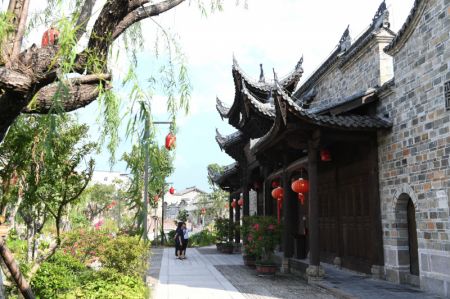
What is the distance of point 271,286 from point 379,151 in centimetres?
349

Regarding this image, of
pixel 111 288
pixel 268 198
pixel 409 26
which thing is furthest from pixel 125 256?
pixel 268 198

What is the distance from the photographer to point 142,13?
3.86 meters

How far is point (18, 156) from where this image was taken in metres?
5.22

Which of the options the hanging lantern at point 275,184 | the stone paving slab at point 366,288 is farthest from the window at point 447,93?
the hanging lantern at point 275,184

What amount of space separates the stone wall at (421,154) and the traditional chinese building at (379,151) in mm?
17

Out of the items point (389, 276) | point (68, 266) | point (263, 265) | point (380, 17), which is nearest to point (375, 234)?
point (389, 276)

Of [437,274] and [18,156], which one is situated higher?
[18,156]

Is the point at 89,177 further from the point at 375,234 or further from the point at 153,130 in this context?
the point at 375,234

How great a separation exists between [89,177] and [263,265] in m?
4.80

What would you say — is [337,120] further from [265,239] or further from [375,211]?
[265,239]

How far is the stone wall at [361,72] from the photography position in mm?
9383

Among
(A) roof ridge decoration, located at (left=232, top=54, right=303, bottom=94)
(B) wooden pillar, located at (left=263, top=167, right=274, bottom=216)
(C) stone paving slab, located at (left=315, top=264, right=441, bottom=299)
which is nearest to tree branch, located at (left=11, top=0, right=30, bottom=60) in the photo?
(C) stone paving slab, located at (left=315, top=264, right=441, bottom=299)

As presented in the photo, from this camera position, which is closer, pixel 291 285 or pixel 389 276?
pixel 389 276

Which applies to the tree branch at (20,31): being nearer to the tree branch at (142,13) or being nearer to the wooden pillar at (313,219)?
the tree branch at (142,13)
